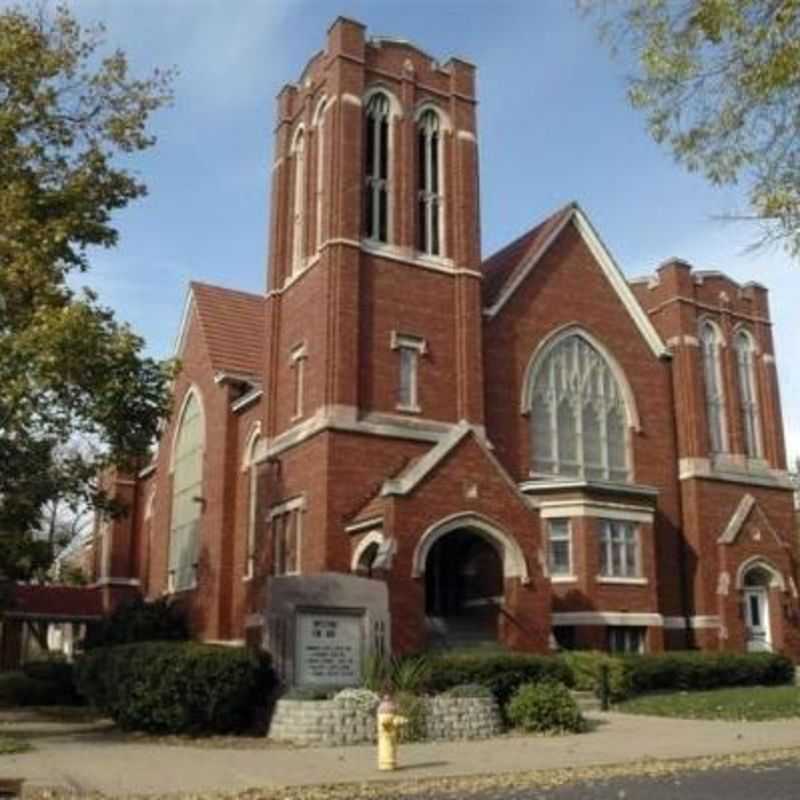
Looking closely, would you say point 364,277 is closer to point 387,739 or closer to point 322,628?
point 322,628

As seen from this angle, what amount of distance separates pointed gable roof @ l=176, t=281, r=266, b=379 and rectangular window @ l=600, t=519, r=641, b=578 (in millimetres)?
13898

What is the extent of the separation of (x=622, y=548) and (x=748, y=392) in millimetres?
10420

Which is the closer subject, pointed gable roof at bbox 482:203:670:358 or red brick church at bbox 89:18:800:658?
red brick church at bbox 89:18:800:658

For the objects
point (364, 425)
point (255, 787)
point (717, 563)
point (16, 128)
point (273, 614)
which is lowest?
point (255, 787)

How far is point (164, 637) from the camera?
31.9 metres

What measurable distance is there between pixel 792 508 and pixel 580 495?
1086 cm

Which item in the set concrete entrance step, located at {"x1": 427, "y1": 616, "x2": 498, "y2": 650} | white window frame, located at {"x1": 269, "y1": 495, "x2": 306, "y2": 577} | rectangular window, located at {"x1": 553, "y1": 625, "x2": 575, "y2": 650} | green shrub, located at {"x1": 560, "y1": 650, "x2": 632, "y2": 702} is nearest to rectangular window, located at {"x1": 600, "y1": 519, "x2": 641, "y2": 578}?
rectangular window, located at {"x1": 553, "y1": 625, "x2": 575, "y2": 650}

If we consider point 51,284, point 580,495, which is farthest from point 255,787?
point 580,495

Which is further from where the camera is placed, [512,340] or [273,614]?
[512,340]

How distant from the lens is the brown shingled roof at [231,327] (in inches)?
1522

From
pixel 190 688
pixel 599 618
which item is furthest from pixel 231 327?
pixel 190 688

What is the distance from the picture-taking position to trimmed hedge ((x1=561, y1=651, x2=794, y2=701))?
80.5 feet

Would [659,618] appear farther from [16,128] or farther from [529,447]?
[16,128]

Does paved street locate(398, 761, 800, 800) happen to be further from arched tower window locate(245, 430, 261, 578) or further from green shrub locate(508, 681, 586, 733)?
arched tower window locate(245, 430, 261, 578)
